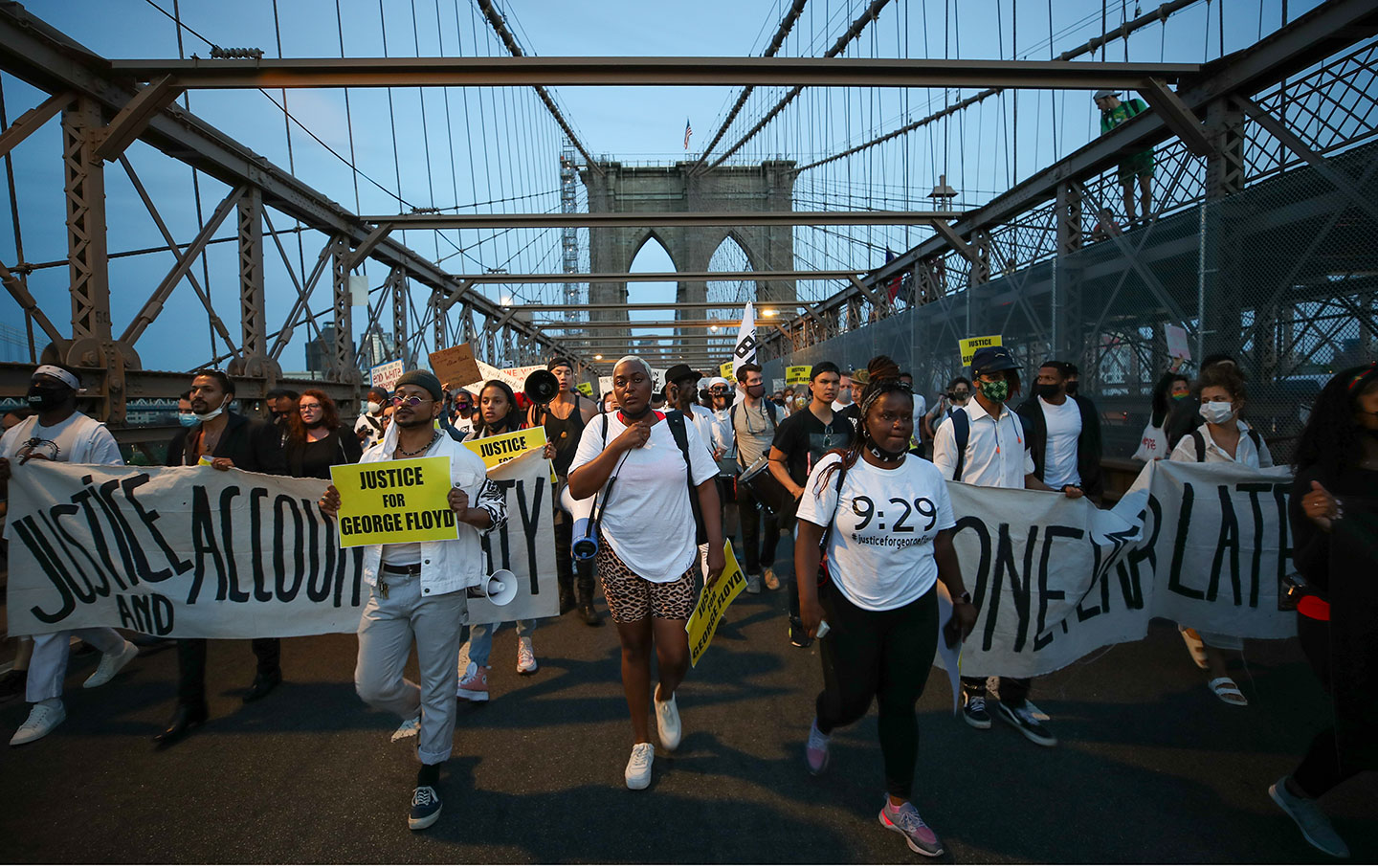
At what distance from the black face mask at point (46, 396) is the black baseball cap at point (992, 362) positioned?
519 cm

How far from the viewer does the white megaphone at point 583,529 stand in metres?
2.97

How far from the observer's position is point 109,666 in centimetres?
418

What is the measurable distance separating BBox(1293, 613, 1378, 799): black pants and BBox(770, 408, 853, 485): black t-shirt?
2.63m

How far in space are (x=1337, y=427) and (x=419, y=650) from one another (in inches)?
141

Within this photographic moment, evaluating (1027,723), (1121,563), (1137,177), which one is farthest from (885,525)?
(1137,177)

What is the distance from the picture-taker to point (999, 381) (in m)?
3.49

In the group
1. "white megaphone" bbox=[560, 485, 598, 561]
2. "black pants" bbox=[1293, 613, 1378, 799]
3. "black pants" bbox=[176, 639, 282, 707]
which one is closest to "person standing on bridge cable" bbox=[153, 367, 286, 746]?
"black pants" bbox=[176, 639, 282, 707]

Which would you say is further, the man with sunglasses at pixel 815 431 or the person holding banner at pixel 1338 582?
the man with sunglasses at pixel 815 431

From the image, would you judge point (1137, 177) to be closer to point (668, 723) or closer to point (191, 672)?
point (668, 723)

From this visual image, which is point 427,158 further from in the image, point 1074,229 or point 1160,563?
point 1160,563

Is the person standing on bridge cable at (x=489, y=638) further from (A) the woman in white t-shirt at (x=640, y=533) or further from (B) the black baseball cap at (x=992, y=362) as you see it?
(B) the black baseball cap at (x=992, y=362)

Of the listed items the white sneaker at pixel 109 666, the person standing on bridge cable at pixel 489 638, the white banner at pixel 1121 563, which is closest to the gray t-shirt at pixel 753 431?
the person standing on bridge cable at pixel 489 638

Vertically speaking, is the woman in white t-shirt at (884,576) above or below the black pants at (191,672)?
above

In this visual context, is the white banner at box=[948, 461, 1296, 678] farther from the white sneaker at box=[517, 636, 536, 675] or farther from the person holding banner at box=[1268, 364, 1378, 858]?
the white sneaker at box=[517, 636, 536, 675]
